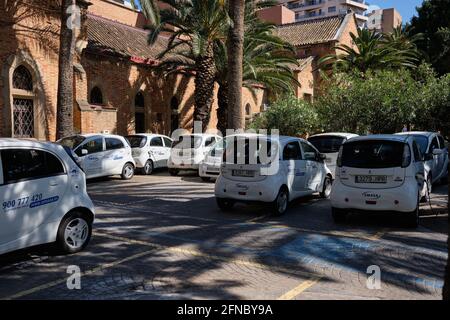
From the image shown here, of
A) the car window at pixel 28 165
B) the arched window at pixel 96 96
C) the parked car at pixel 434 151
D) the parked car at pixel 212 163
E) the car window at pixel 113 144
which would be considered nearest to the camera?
the car window at pixel 28 165

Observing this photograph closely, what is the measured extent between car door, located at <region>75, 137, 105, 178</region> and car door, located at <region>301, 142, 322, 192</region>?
7.08m

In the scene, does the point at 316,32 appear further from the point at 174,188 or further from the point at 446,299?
the point at 446,299

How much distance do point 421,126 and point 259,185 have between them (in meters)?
16.0

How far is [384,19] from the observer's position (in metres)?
93.8

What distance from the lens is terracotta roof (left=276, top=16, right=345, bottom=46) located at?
1601 inches

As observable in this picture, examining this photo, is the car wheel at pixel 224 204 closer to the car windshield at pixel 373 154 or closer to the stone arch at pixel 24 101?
the car windshield at pixel 373 154

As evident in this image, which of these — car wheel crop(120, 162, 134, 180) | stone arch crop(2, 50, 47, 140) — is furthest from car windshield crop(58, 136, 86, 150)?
stone arch crop(2, 50, 47, 140)

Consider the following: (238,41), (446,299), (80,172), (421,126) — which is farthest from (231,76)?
(421,126)

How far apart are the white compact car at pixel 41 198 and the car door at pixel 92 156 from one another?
780 centimetres

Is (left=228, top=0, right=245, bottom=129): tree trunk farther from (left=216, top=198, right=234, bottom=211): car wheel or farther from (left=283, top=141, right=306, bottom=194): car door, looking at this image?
(left=216, top=198, right=234, bottom=211): car wheel

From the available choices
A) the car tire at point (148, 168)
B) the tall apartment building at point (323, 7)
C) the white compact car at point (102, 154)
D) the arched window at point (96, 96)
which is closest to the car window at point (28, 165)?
the white compact car at point (102, 154)

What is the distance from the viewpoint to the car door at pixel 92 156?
550 inches

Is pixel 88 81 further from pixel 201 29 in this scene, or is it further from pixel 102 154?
pixel 102 154

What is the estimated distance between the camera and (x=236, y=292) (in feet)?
16.0
